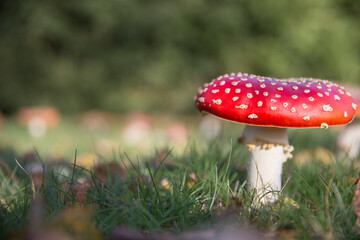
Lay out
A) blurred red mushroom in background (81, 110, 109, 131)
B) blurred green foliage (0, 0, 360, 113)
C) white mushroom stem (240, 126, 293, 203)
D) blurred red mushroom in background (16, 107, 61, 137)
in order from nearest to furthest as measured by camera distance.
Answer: white mushroom stem (240, 126, 293, 203) → blurred red mushroom in background (16, 107, 61, 137) → blurred red mushroom in background (81, 110, 109, 131) → blurred green foliage (0, 0, 360, 113)

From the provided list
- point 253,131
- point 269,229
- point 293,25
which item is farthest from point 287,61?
point 269,229

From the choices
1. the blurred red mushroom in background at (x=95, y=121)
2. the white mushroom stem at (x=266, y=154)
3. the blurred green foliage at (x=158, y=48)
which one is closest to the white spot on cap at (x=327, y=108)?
the white mushroom stem at (x=266, y=154)

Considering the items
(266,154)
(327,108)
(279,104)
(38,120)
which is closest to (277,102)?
(279,104)

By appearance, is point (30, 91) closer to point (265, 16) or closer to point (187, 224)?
point (265, 16)

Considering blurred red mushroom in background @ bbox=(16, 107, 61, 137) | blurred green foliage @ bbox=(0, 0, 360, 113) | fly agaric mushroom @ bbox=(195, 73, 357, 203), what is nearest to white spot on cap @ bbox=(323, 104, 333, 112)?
fly agaric mushroom @ bbox=(195, 73, 357, 203)

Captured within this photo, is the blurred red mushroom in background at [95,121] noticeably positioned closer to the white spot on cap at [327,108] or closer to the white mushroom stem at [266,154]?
the white mushroom stem at [266,154]

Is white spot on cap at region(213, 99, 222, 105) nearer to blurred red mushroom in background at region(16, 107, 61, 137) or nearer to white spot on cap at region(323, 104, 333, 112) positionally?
white spot on cap at region(323, 104, 333, 112)
